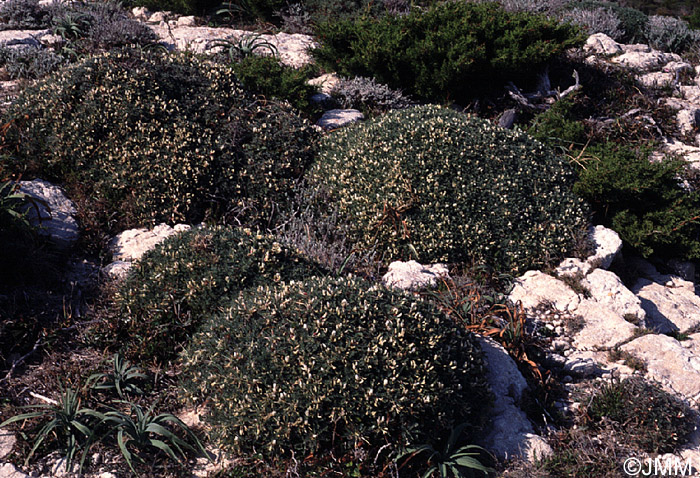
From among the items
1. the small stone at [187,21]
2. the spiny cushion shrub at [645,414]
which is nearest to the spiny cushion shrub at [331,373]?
the spiny cushion shrub at [645,414]

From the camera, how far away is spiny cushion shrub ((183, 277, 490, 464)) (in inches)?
138

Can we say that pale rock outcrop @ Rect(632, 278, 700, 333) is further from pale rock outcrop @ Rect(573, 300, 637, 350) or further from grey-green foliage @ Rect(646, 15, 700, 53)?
grey-green foliage @ Rect(646, 15, 700, 53)

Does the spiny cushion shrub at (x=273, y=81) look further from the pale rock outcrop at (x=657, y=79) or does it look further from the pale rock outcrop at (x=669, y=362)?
the pale rock outcrop at (x=657, y=79)

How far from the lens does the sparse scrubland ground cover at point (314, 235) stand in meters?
3.62

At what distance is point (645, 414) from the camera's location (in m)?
4.14

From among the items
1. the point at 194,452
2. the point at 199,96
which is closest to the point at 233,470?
the point at 194,452

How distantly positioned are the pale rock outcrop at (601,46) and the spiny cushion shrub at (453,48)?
1.99 m

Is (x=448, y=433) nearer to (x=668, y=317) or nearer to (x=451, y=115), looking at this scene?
(x=668, y=317)

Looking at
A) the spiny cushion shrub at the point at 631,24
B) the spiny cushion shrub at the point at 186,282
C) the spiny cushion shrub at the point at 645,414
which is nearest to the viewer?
the spiny cushion shrub at the point at 645,414

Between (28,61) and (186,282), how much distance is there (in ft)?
19.4

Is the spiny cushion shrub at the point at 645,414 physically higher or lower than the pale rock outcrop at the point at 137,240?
lower

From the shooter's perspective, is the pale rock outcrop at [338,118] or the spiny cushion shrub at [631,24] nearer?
the pale rock outcrop at [338,118]

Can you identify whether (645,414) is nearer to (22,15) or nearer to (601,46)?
(601,46)

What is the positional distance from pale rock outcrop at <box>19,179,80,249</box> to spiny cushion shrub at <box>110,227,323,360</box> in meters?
1.17
